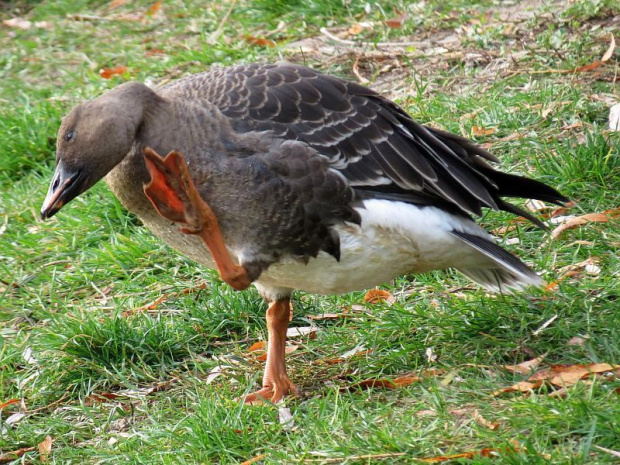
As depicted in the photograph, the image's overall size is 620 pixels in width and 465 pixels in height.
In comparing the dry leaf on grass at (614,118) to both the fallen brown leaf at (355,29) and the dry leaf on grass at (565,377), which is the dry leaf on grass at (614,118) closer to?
the dry leaf on grass at (565,377)

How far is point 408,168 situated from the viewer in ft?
17.0

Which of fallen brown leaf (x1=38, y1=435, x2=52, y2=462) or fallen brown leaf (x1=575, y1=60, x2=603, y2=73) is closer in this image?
fallen brown leaf (x1=38, y1=435, x2=52, y2=462)

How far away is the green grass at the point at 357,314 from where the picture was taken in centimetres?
445

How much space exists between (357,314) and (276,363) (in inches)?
30.4

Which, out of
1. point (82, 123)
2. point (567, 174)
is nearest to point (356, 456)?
point (82, 123)

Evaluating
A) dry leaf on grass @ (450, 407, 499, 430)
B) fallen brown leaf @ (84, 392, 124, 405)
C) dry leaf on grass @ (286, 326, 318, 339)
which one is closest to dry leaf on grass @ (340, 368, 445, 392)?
dry leaf on grass @ (450, 407, 499, 430)

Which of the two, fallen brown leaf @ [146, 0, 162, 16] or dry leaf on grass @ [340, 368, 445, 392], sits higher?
dry leaf on grass @ [340, 368, 445, 392]

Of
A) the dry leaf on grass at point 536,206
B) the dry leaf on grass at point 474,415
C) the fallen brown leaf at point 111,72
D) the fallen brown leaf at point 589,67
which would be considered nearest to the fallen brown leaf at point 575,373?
the dry leaf on grass at point 474,415

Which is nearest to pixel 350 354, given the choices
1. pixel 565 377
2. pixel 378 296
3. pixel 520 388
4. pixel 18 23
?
pixel 378 296

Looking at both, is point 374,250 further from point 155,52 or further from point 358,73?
point 155,52

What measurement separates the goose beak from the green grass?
124cm

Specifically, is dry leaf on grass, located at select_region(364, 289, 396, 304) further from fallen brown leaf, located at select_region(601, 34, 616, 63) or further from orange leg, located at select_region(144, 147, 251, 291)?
fallen brown leaf, located at select_region(601, 34, 616, 63)

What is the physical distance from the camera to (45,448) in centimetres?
507

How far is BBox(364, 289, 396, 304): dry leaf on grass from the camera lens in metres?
5.96
